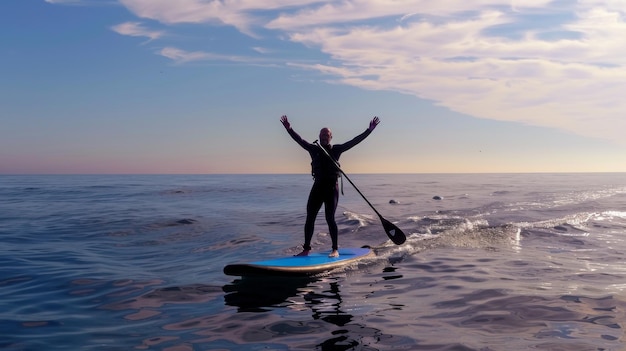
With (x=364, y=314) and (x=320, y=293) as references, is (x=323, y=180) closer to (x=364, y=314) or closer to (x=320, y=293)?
(x=320, y=293)

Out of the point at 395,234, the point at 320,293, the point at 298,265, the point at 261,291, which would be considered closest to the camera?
the point at 320,293

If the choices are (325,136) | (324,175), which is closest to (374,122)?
(325,136)

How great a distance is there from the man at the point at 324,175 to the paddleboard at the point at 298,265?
1.07ft

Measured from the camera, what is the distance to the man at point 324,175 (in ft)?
33.6

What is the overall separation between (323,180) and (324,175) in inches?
4.5

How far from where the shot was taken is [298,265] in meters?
9.04

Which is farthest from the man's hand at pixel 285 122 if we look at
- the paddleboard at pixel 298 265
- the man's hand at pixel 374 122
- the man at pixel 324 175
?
the paddleboard at pixel 298 265

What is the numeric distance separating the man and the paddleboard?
33cm

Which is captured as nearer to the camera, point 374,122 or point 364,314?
point 364,314

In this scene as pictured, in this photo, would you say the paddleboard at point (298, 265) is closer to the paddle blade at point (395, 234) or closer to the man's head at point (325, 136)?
the paddle blade at point (395, 234)

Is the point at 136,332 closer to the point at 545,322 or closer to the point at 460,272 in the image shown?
the point at 545,322

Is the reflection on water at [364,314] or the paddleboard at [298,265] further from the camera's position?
the paddleboard at [298,265]

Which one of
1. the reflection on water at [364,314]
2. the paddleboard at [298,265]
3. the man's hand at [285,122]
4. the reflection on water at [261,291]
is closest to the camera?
the reflection on water at [364,314]

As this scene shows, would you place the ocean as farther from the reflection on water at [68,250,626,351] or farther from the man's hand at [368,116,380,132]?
the man's hand at [368,116,380,132]
